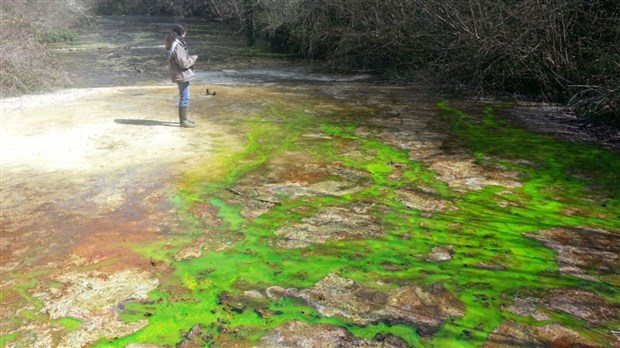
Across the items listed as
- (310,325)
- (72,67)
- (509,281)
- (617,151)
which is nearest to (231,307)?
(310,325)

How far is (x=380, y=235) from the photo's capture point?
4809 mm

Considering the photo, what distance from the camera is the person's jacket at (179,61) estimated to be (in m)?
8.03

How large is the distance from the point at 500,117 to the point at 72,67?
1332 cm

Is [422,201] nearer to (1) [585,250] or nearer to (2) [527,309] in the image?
(1) [585,250]

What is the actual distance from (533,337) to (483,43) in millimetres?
8546

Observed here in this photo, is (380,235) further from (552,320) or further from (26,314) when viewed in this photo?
(26,314)

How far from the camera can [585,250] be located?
14.7 ft

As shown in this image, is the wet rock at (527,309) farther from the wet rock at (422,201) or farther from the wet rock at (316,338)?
the wet rock at (422,201)

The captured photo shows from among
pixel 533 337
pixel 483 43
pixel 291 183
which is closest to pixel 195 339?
pixel 533 337

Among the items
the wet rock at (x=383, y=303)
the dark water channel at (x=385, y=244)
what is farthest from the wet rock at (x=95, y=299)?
the wet rock at (x=383, y=303)

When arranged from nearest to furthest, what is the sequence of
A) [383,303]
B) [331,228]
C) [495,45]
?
[383,303] → [331,228] → [495,45]

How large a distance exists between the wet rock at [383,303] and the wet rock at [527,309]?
361 millimetres

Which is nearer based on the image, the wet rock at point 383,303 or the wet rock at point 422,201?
the wet rock at point 383,303

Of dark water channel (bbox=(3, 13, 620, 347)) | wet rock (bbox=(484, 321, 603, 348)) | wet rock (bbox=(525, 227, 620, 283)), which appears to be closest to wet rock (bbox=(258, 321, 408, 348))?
dark water channel (bbox=(3, 13, 620, 347))
